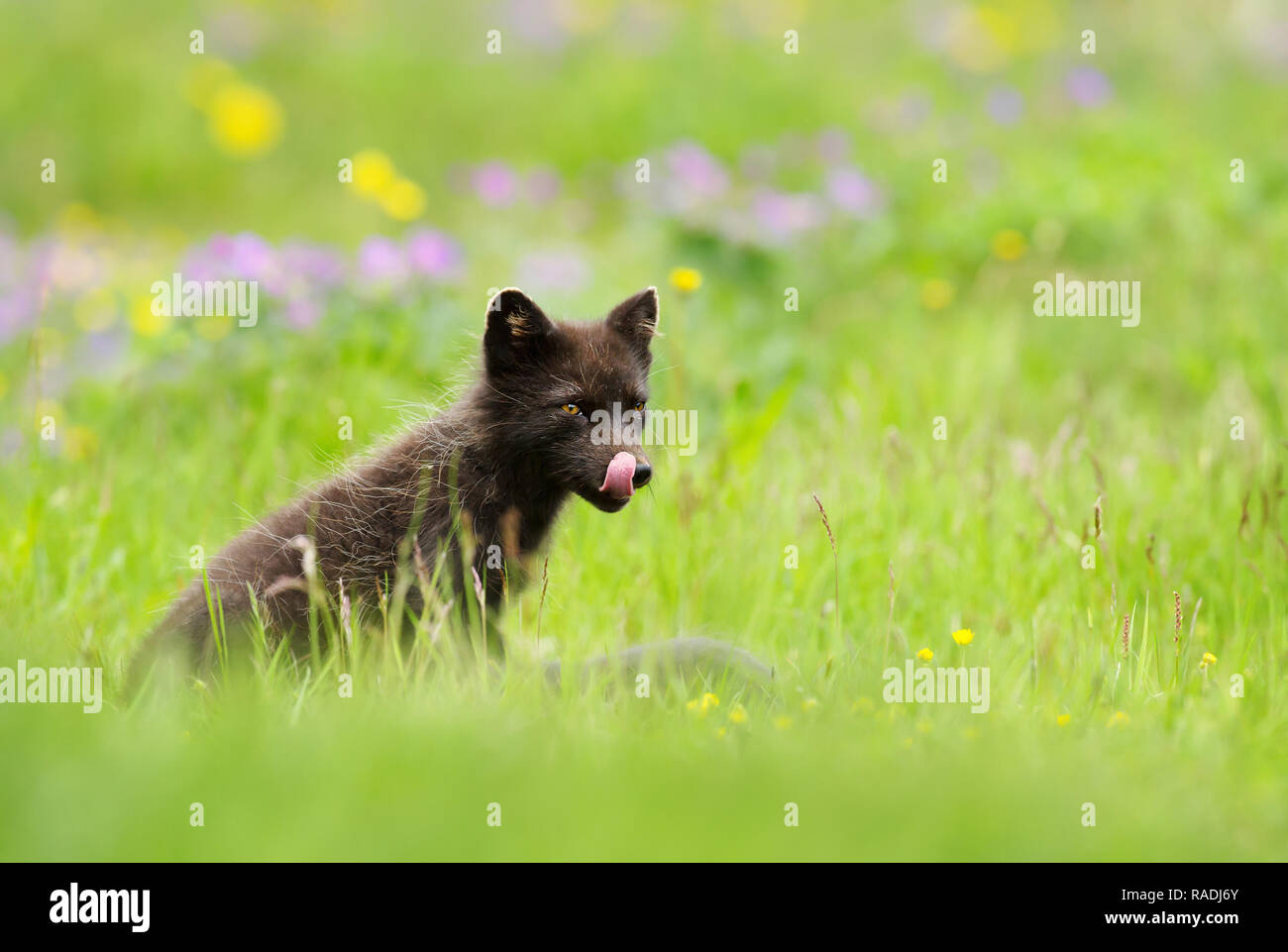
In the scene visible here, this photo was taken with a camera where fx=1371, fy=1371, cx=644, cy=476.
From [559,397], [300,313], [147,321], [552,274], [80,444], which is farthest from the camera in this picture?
[552,274]

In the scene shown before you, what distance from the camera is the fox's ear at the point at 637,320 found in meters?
4.80

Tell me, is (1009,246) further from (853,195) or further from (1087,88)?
(1087,88)

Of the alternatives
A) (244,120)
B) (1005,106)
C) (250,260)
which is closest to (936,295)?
(1005,106)

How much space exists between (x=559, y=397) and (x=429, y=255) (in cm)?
314

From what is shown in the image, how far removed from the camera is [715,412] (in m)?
7.24

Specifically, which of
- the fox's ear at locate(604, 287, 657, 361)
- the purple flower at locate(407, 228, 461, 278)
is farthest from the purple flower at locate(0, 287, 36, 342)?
the fox's ear at locate(604, 287, 657, 361)

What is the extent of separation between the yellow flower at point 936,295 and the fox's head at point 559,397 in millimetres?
4419

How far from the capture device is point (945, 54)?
14.1 metres

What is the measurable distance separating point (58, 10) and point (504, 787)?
48.1 feet

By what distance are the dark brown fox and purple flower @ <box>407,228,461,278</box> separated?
2719 mm

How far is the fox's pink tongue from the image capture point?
165 inches

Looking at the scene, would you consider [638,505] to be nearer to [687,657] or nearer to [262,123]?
[687,657]

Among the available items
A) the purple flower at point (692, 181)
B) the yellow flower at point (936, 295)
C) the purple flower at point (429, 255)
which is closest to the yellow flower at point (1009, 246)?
the yellow flower at point (936, 295)

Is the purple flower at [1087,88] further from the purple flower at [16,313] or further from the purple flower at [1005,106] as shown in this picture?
the purple flower at [16,313]
